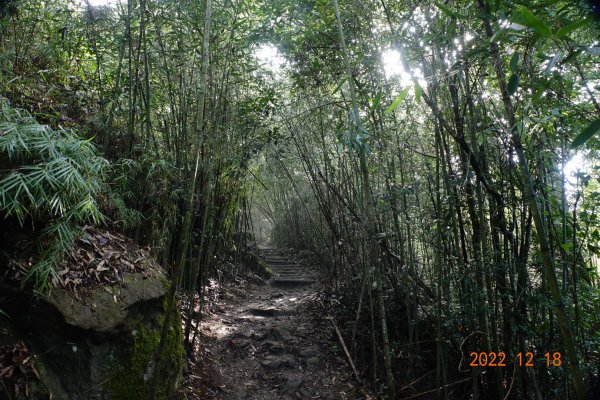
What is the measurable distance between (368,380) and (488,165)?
86.5 inches

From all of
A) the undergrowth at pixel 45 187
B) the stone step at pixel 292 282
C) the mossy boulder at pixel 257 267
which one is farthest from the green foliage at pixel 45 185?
the mossy boulder at pixel 257 267

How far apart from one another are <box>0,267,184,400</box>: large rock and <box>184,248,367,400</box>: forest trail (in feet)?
2.46

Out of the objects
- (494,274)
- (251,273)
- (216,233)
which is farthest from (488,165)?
(251,273)

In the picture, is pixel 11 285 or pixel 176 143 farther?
pixel 176 143

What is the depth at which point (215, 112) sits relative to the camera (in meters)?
3.25

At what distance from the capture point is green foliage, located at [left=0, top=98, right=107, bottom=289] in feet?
5.83

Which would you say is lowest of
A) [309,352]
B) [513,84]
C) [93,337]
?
[309,352]

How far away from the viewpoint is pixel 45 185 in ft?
6.05

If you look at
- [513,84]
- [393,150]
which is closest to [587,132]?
[513,84]

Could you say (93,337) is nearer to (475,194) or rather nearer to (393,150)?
(475,194)

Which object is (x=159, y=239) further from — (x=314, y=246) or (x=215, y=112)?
(x=314, y=246)
